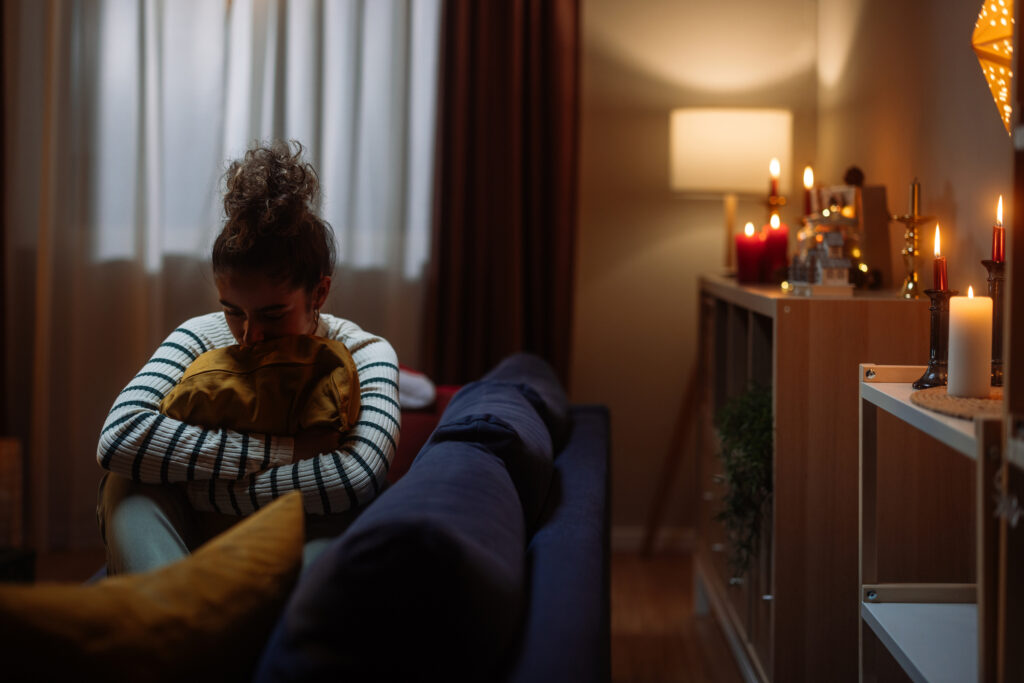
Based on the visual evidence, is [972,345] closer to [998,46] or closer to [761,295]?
[998,46]

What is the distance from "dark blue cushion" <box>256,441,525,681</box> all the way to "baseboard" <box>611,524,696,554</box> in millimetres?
2628

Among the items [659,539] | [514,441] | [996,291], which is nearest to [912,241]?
[996,291]

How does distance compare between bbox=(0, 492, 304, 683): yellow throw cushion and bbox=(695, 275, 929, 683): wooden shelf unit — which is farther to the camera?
bbox=(695, 275, 929, 683): wooden shelf unit

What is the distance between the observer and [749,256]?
105 inches

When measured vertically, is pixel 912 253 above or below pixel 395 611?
above

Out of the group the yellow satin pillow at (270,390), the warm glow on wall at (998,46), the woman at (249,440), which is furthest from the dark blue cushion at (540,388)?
the warm glow on wall at (998,46)

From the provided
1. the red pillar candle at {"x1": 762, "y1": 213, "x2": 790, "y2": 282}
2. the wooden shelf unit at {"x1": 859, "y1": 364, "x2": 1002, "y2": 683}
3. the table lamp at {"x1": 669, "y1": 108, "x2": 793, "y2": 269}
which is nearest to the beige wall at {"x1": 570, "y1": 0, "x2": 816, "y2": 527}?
the table lamp at {"x1": 669, "y1": 108, "x2": 793, "y2": 269}

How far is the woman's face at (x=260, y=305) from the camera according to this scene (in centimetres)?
141

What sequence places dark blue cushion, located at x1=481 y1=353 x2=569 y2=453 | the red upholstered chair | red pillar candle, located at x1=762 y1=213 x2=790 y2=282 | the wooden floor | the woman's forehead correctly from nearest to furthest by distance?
the woman's forehead < dark blue cushion, located at x1=481 y1=353 x2=569 y2=453 < the red upholstered chair < the wooden floor < red pillar candle, located at x1=762 y1=213 x2=790 y2=282

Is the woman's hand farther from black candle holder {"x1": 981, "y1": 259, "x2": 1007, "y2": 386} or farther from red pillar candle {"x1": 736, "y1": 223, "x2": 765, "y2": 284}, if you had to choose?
red pillar candle {"x1": 736, "y1": 223, "x2": 765, "y2": 284}

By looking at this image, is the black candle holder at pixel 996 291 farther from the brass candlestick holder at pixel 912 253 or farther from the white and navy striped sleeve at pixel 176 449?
the white and navy striped sleeve at pixel 176 449

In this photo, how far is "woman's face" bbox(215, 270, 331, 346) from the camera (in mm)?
1413

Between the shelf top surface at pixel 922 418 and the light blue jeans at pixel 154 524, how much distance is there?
0.75 metres

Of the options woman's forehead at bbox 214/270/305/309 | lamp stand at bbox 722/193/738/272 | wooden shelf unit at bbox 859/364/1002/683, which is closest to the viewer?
wooden shelf unit at bbox 859/364/1002/683
